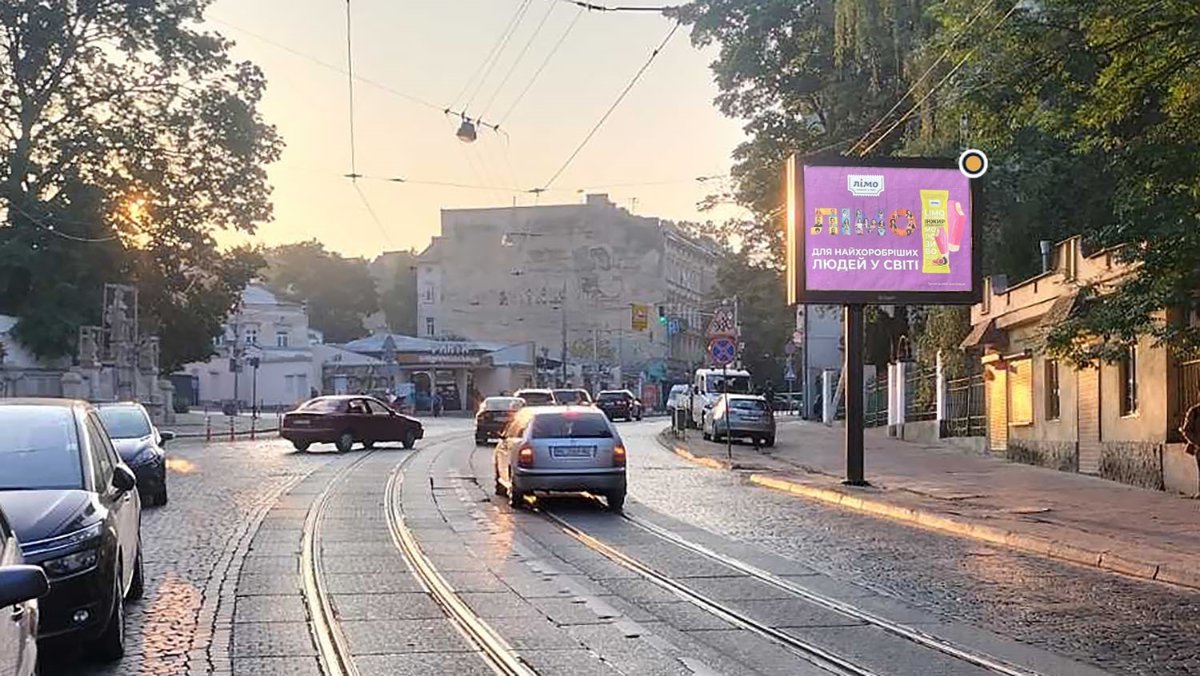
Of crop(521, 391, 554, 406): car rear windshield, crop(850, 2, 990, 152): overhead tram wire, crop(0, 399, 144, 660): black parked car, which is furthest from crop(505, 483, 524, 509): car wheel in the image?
crop(521, 391, 554, 406): car rear windshield

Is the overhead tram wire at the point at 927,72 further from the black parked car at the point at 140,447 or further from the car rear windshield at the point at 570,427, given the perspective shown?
the black parked car at the point at 140,447

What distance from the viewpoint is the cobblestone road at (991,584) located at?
353 inches

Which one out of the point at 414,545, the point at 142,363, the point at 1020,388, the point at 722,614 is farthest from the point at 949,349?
the point at 142,363

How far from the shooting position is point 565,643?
882 centimetres

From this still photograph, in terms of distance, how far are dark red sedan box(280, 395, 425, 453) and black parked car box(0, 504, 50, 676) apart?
30130 mm

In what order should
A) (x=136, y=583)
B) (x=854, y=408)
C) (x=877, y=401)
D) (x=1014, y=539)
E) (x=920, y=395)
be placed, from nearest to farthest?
(x=136, y=583) → (x=1014, y=539) → (x=854, y=408) → (x=920, y=395) → (x=877, y=401)

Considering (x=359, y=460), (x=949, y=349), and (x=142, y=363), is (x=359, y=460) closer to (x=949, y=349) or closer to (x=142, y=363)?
(x=949, y=349)

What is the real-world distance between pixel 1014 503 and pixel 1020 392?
37.2 feet

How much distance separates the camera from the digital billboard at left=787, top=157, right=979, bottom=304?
21.3 meters

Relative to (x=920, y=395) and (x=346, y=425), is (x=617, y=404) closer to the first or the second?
(x=920, y=395)

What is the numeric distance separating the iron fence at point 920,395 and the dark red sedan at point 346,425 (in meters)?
14.4

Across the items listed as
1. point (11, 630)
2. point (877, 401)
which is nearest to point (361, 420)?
point (877, 401)

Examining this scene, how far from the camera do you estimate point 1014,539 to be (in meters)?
14.9

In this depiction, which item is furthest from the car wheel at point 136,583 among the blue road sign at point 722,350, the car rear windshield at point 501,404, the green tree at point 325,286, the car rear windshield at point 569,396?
the green tree at point 325,286
